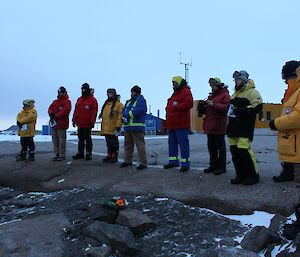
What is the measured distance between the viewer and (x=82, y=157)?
444 inches

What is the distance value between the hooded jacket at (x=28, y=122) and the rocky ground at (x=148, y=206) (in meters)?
2.06

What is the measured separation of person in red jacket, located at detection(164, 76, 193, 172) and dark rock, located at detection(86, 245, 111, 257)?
320 cm

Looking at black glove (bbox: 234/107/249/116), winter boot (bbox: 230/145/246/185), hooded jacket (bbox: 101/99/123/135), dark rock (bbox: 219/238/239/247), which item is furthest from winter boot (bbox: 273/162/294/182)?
hooded jacket (bbox: 101/99/123/135)

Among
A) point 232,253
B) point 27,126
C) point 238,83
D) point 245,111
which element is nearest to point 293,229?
point 232,253

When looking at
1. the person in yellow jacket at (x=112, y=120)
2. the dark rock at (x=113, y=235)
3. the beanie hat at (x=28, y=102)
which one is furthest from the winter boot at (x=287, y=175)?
the beanie hat at (x=28, y=102)

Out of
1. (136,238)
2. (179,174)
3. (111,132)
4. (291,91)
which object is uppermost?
(291,91)

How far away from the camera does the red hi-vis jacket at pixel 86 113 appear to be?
10.8 metres

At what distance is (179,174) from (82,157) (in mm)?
3782

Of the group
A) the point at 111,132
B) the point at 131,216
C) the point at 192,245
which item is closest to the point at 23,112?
the point at 111,132

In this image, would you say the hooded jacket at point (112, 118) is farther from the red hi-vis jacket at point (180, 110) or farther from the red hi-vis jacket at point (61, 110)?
the red hi-vis jacket at point (180, 110)

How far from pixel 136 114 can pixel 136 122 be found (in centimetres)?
18

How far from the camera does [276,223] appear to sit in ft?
18.8

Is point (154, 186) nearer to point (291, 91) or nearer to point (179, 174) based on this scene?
point (179, 174)

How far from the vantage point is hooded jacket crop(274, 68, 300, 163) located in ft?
17.4
